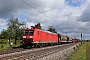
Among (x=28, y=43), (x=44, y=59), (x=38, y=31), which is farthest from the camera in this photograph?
(x=38, y=31)

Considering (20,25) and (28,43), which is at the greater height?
(20,25)

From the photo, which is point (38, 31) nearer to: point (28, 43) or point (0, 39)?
A: point (28, 43)

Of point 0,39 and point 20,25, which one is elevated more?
point 20,25

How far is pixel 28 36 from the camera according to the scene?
1362 inches

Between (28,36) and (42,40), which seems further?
(42,40)

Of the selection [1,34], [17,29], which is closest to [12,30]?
[17,29]

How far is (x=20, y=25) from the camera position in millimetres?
81625

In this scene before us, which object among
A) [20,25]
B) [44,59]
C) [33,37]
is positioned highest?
[20,25]

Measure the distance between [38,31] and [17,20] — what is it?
47802 millimetres

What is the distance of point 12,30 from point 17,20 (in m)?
5.83

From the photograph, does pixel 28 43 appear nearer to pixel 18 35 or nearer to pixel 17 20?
pixel 18 35

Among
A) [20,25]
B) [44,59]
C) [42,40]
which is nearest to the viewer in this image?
[44,59]

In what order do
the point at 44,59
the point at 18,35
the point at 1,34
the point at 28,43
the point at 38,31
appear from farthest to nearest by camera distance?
the point at 1,34 < the point at 18,35 < the point at 38,31 < the point at 28,43 < the point at 44,59

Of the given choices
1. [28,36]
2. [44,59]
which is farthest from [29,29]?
[44,59]
